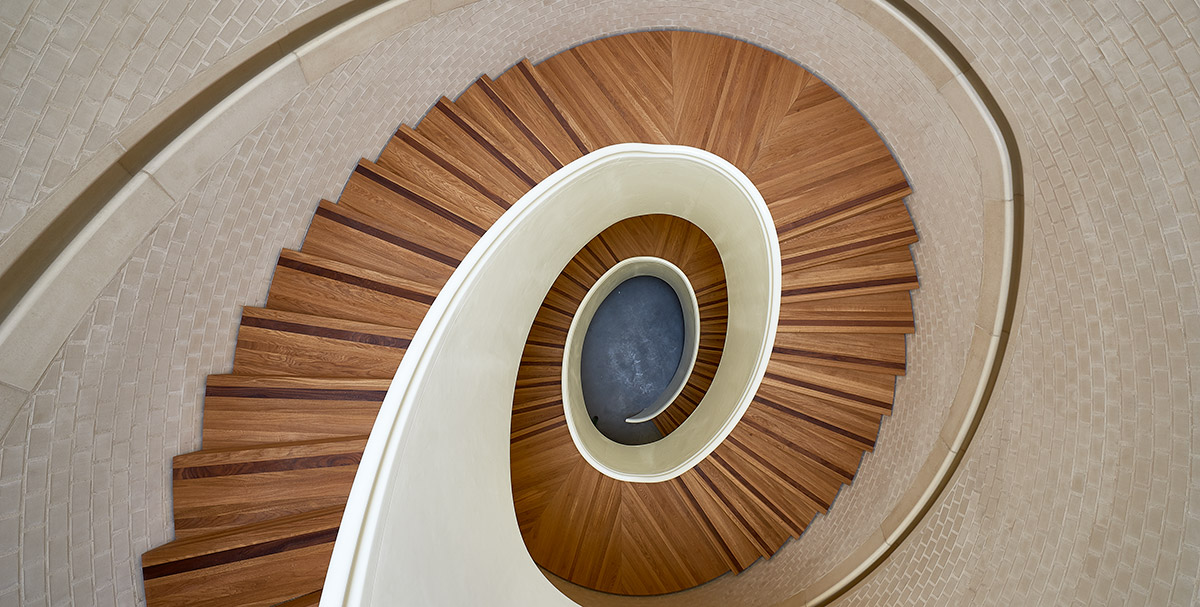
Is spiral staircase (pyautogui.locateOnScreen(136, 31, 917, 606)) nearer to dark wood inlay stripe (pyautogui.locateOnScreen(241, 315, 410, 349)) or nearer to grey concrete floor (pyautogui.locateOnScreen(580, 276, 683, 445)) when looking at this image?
dark wood inlay stripe (pyautogui.locateOnScreen(241, 315, 410, 349))

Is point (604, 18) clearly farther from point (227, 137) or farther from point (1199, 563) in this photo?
point (1199, 563)

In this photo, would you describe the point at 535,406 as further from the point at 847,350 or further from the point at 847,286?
the point at 847,286

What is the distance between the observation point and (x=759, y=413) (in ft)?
14.1

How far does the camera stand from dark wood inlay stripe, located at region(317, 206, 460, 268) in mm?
2727

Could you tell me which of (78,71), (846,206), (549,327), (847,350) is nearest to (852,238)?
(846,206)

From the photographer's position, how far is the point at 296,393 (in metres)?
2.33

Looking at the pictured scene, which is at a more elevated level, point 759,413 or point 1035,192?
point 1035,192

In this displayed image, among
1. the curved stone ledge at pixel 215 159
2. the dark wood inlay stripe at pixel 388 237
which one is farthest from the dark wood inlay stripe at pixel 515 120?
the dark wood inlay stripe at pixel 388 237

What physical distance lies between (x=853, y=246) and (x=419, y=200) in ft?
9.76

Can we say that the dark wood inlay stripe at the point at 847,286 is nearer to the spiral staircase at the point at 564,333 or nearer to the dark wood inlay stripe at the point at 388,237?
the spiral staircase at the point at 564,333

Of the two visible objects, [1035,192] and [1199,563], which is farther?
[1035,192]

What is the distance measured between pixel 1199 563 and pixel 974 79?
7.60 ft

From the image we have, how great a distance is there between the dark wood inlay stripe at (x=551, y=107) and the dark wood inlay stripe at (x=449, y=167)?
69 centimetres

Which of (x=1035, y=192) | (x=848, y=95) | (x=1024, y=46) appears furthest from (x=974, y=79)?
(x=848, y=95)
